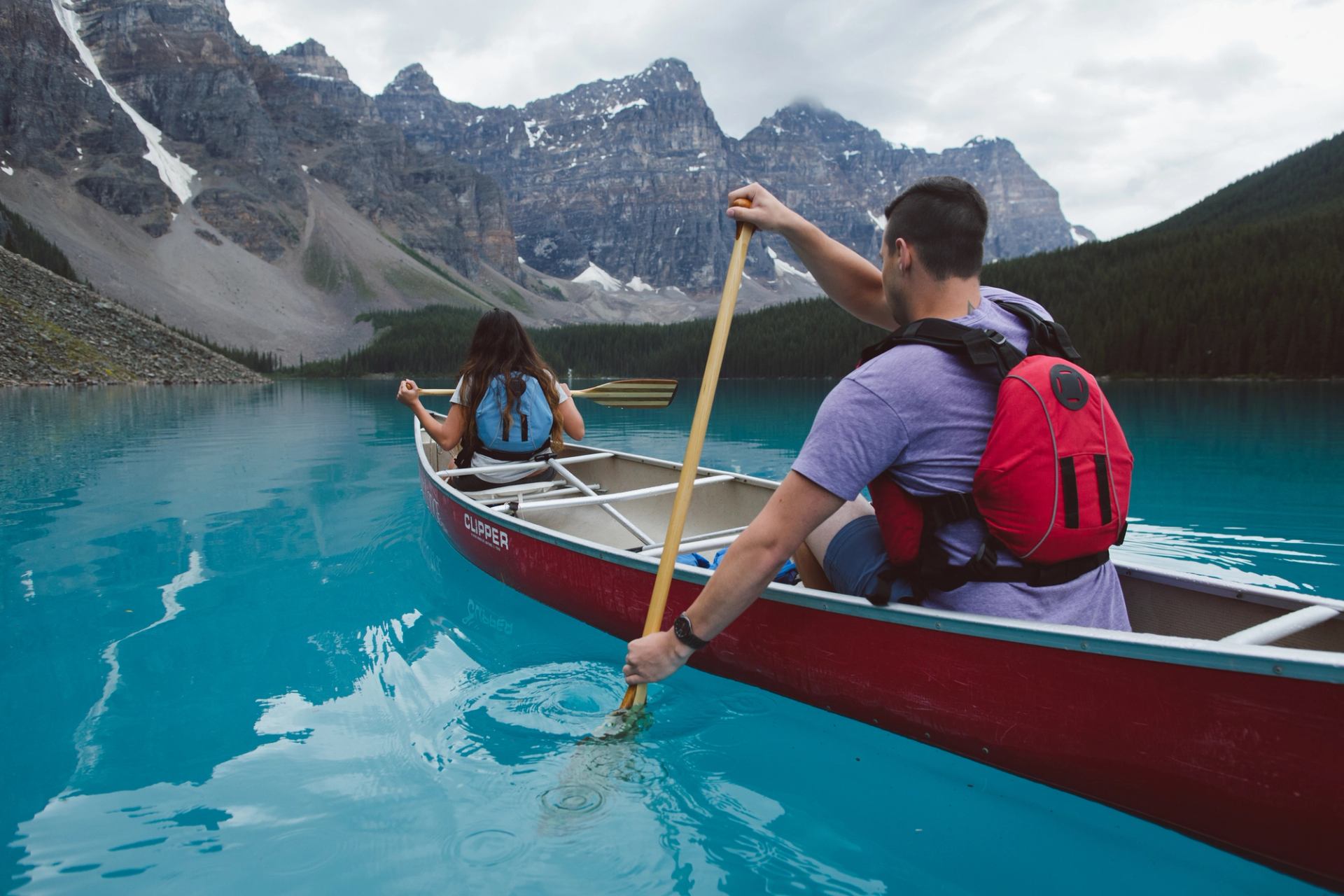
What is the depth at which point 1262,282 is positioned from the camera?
180 ft

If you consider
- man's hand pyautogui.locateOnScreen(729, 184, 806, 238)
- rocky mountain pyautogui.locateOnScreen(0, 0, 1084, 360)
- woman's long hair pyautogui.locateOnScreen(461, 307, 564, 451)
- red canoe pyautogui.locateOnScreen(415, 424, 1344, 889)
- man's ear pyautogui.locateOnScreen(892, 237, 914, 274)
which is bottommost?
red canoe pyautogui.locateOnScreen(415, 424, 1344, 889)

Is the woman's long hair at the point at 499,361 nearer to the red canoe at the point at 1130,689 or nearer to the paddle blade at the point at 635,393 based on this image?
the paddle blade at the point at 635,393

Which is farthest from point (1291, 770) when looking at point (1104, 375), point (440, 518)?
point (1104, 375)

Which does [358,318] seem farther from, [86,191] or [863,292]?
[863,292]

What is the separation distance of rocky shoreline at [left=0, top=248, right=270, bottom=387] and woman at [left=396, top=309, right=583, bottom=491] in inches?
2002

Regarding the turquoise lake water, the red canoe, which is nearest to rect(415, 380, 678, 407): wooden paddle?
the turquoise lake water

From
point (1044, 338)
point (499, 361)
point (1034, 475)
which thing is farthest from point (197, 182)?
point (1034, 475)

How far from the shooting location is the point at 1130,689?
284 centimetres

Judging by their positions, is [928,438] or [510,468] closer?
[928,438]

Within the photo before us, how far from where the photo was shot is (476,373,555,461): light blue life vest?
25.7 ft

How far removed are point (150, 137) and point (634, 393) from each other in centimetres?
18516

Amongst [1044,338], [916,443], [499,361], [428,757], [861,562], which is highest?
[1044,338]

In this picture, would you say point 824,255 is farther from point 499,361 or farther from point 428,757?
point 499,361

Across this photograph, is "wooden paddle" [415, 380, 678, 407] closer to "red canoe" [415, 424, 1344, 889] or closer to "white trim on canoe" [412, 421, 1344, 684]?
"red canoe" [415, 424, 1344, 889]
